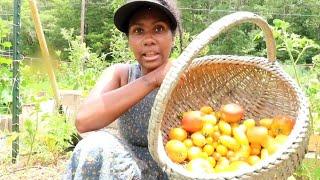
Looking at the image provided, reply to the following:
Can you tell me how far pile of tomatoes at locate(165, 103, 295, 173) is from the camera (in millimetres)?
1626

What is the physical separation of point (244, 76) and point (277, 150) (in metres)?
0.58

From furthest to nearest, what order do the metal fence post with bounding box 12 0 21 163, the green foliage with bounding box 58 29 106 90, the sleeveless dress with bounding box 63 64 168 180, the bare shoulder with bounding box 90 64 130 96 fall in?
the green foliage with bounding box 58 29 106 90 → the metal fence post with bounding box 12 0 21 163 → the bare shoulder with bounding box 90 64 130 96 → the sleeveless dress with bounding box 63 64 168 180

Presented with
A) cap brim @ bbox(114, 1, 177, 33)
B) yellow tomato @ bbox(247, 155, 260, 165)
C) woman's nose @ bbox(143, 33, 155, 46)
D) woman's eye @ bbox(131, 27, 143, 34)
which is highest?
cap brim @ bbox(114, 1, 177, 33)

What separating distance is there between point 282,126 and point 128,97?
1.70 ft

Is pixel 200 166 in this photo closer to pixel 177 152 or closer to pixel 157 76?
pixel 177 152

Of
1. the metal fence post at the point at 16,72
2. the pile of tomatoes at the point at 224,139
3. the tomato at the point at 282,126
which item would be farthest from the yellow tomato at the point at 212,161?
the metal fence post at the point at 16,72

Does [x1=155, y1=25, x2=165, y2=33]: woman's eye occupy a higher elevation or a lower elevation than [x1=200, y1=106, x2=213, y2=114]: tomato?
higher

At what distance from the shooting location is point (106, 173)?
173 centimetres


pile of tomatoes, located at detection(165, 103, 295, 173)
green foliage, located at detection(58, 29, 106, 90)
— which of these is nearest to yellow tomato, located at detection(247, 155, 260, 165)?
pile of tomatoes, located at detection(165, 103, 295, 173)

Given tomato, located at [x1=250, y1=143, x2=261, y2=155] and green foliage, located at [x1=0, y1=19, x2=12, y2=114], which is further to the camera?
green foliage, located at [x1=0, y1=19, x2=12, y2=114]

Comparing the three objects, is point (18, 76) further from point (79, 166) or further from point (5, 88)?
point (79, 166)

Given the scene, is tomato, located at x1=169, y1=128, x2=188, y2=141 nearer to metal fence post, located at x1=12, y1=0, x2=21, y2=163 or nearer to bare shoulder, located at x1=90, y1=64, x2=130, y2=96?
bare shoulder, located at x1=90, y1=64, x2=130, y2=96

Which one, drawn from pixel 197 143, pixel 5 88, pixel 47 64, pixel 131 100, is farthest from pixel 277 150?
pixel 5 88

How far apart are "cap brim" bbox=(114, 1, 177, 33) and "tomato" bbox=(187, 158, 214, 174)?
20.5 inches
